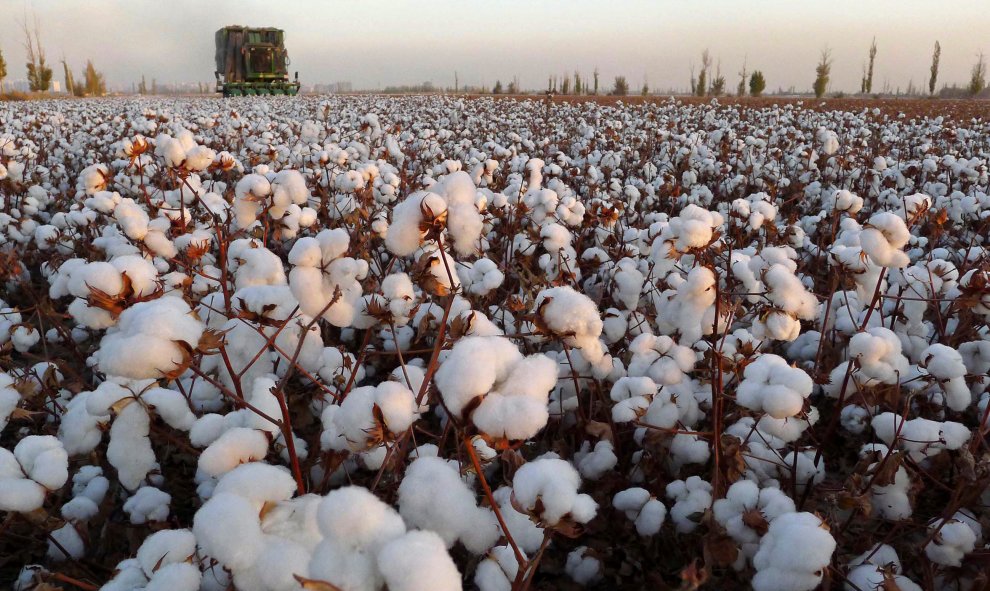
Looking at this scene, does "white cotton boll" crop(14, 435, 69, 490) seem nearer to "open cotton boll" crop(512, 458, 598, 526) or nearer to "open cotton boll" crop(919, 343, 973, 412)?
A: "open cotton boll" crop(512, 458, 598, 526)

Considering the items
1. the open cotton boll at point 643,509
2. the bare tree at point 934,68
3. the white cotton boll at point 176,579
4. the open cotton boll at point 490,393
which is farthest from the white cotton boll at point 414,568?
the bare tree at point 934,68

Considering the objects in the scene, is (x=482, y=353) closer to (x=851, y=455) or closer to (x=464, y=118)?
(x=851, y=455)

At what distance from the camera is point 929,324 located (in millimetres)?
2732

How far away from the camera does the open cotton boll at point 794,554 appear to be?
43.3 inches

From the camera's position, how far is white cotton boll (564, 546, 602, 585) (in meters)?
1.67

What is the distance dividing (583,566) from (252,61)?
31126 mm

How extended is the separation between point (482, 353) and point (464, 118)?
12.6m

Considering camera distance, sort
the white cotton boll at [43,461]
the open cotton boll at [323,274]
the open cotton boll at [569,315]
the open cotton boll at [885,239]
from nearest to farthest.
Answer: the open cotton boll at [569,315]
the white cotton boll at [43,461]
the open cotton boll at [323,274]
the open cotton boll at [885,239]

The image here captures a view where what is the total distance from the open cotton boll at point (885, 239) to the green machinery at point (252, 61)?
1160 inches

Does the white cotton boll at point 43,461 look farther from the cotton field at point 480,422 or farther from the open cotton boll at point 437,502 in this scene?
the open cotton boll at point 437,502

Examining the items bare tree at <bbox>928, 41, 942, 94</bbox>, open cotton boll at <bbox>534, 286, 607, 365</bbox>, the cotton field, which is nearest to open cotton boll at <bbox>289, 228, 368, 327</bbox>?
Answer: the cotton field

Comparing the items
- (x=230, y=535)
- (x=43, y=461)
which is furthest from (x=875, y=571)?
(x=43, y=461)

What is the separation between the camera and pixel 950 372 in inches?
67.2

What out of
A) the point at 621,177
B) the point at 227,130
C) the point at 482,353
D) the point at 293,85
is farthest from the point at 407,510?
the point at 293,85
